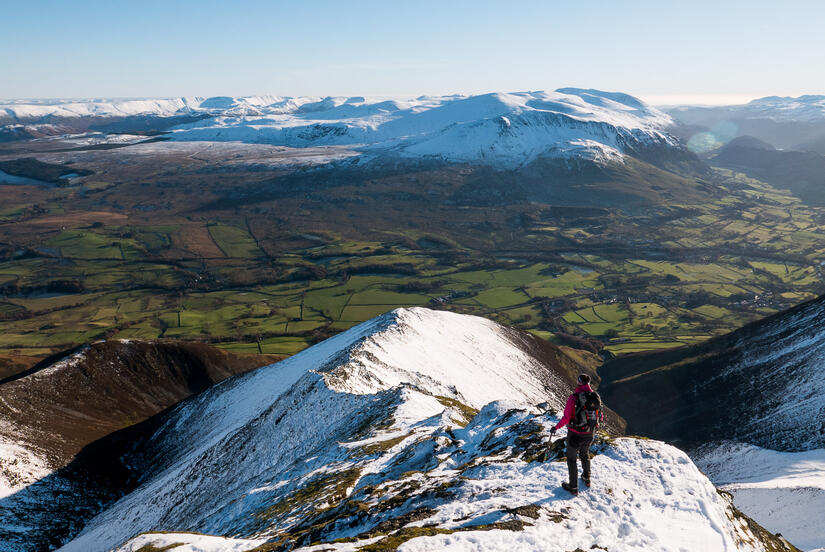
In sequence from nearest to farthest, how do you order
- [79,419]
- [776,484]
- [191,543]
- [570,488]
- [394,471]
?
[570,488], [191,543], [394,471], [776,484], [79,419]

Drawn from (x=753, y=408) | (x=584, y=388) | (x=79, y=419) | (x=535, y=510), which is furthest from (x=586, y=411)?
(x=79, y=419)

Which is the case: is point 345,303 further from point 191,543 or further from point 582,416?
point 582,416

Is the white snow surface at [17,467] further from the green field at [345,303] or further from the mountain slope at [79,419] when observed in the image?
the green field at [345,303]

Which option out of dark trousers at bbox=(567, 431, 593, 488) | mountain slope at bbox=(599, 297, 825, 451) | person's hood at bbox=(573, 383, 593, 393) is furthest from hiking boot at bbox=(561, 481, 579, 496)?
mountain slope at bbox=(599, 297, 825, 451)

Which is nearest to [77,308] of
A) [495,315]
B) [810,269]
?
[495,315]

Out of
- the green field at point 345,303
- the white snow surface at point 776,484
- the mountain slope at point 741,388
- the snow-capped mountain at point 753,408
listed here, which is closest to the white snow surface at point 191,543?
the white snow surface at point 776,484

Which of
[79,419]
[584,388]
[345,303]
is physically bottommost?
[345,303]
